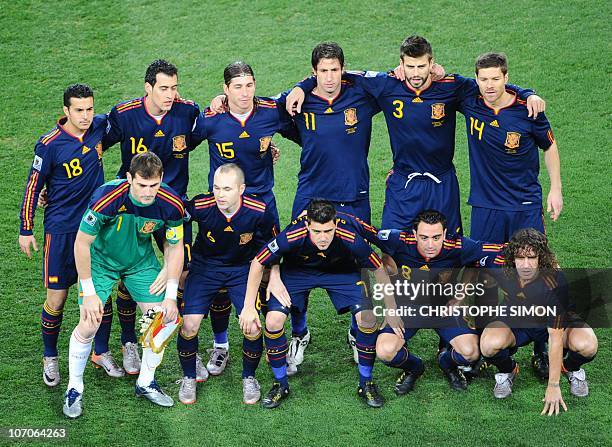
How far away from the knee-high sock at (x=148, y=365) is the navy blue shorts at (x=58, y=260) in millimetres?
804

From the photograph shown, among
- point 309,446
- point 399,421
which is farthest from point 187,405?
point 399,421

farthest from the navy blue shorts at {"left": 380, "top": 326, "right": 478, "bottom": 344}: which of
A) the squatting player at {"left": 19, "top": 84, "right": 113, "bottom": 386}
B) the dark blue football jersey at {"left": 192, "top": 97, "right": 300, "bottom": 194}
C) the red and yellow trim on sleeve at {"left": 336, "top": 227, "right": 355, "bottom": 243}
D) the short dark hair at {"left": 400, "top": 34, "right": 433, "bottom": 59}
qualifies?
the squatting player at {"left": 19, "top": 84, "right": 113, "bottom": 386}

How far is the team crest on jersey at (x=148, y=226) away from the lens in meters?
7.31

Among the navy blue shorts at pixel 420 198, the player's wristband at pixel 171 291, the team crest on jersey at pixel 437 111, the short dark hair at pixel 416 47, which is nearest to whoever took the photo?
the player's wristband at pixel 171 291

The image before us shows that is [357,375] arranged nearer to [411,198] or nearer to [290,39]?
[411,198]

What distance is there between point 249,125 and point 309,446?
2441 millimetres

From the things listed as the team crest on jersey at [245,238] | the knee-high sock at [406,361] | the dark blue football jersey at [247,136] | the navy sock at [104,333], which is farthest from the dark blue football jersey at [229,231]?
the knee-high sock at [406,361]

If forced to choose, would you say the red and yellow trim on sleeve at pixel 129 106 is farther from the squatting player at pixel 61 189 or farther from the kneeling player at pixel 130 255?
the kneeling player at pixel 130 255

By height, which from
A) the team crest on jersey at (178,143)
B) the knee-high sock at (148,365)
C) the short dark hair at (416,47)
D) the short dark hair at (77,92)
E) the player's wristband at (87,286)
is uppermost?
the short dark hair at (416,47)

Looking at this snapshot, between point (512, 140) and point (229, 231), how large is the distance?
2.15 m

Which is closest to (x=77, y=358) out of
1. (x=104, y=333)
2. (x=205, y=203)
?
(x=104, y=333)

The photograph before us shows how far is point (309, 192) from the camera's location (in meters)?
8.15

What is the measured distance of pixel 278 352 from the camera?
7547 mm

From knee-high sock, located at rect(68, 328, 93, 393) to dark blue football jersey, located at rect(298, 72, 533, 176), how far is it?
248 cm
